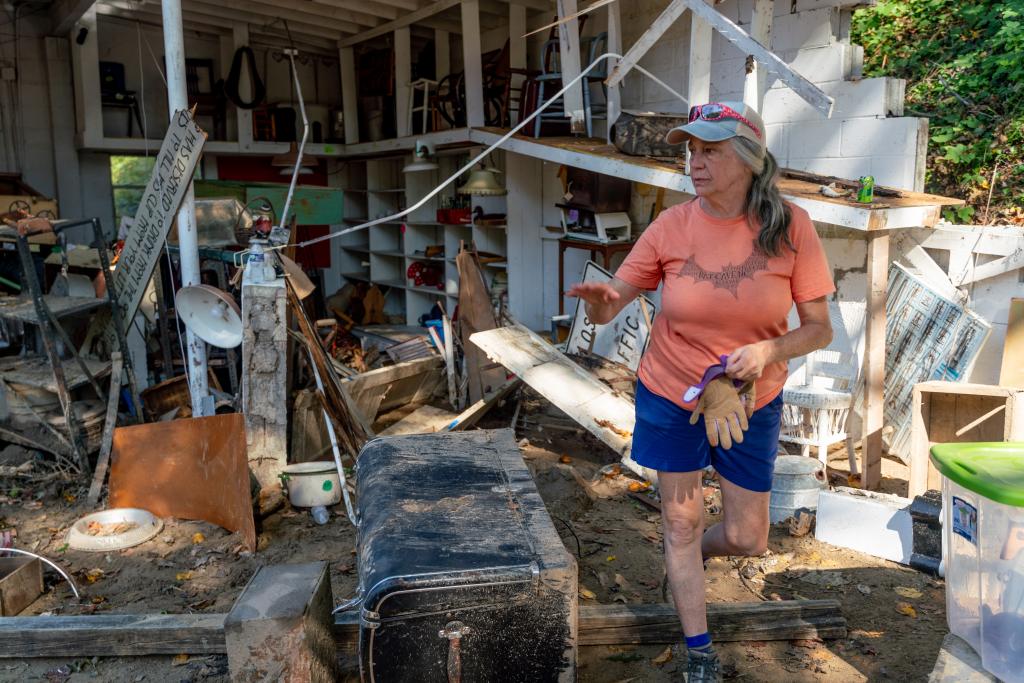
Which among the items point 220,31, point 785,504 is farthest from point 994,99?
point 220,31

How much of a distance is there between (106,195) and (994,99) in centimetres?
1103

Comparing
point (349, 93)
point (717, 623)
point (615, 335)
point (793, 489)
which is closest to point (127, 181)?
point (349, 93)

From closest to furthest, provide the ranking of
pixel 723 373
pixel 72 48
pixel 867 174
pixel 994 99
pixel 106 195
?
1. pixel 723 373
2. pixel 867 174
3. pixel 994 99
4. pixel 72 48
5. pixel 106 195

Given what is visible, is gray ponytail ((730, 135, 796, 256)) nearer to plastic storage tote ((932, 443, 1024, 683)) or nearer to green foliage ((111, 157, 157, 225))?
plastic storage tote ((932, 443, 1024, 683))

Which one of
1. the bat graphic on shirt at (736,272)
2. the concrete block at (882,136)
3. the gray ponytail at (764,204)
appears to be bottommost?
the bat graphic on shirt at (736,272)

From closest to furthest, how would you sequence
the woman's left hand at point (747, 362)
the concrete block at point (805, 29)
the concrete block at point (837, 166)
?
the woman's left hand at point (747, 362) → the concrete block at point (837, 166) → the concrete block at point (805, 29)

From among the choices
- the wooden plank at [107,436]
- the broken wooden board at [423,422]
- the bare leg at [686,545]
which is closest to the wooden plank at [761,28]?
the broken wooden board at [423,422]

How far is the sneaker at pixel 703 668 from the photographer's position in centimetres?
294

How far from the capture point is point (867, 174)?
6.32 m

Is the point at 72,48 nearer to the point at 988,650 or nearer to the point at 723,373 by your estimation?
the point at 723,373

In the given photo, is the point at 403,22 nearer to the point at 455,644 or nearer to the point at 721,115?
the point at 721,115

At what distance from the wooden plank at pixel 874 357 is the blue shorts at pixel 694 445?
2.65m

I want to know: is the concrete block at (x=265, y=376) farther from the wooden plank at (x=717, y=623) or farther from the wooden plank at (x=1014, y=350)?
the wooden plank at (x=1014, y=350)

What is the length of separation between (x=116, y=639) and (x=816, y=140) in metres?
5.94
